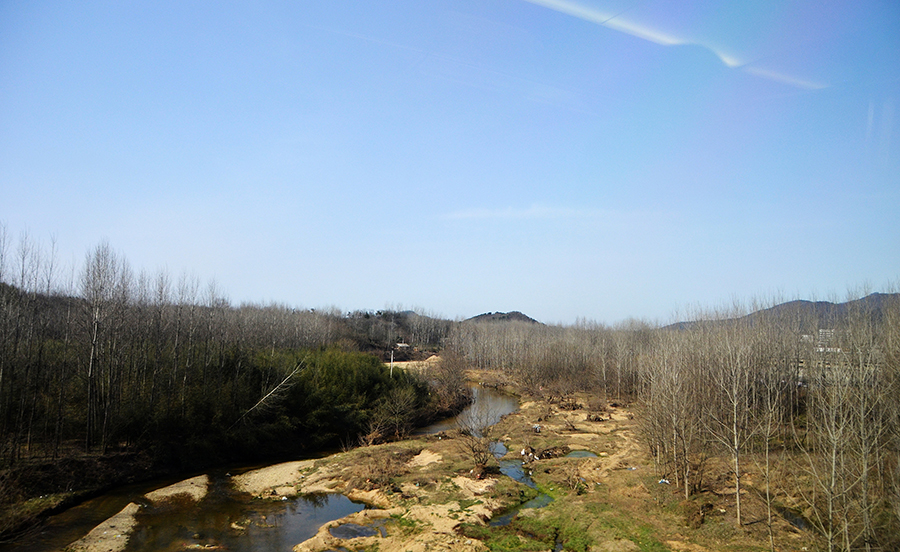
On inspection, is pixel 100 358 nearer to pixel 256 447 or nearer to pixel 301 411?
pixel 256 447

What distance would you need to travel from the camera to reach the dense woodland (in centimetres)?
1655

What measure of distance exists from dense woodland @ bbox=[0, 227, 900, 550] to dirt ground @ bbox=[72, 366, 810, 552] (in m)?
1.63

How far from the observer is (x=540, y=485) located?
21.8 metres

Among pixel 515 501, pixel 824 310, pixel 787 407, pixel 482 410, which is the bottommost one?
pixel 515 501

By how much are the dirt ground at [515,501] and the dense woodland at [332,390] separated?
5.35 feet

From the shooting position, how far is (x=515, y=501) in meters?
19.5

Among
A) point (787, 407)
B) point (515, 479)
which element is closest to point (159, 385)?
point (515, 479)

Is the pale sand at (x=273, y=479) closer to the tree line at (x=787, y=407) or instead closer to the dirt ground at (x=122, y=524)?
the dirt ground at (x=122, y=524)

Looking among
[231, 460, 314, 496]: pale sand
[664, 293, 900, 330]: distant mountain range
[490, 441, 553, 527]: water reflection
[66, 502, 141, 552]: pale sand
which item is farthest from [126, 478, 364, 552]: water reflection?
[664, 293, 900, 330]: distant mountain range

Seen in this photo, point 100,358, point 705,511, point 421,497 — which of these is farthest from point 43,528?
point 705,511

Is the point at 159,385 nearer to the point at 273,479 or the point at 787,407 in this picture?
the point at 273,479

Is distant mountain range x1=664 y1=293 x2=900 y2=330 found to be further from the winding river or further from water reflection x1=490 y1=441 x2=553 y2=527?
the winding river

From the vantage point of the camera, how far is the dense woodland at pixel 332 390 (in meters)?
16.5

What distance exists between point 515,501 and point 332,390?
1916 cm
